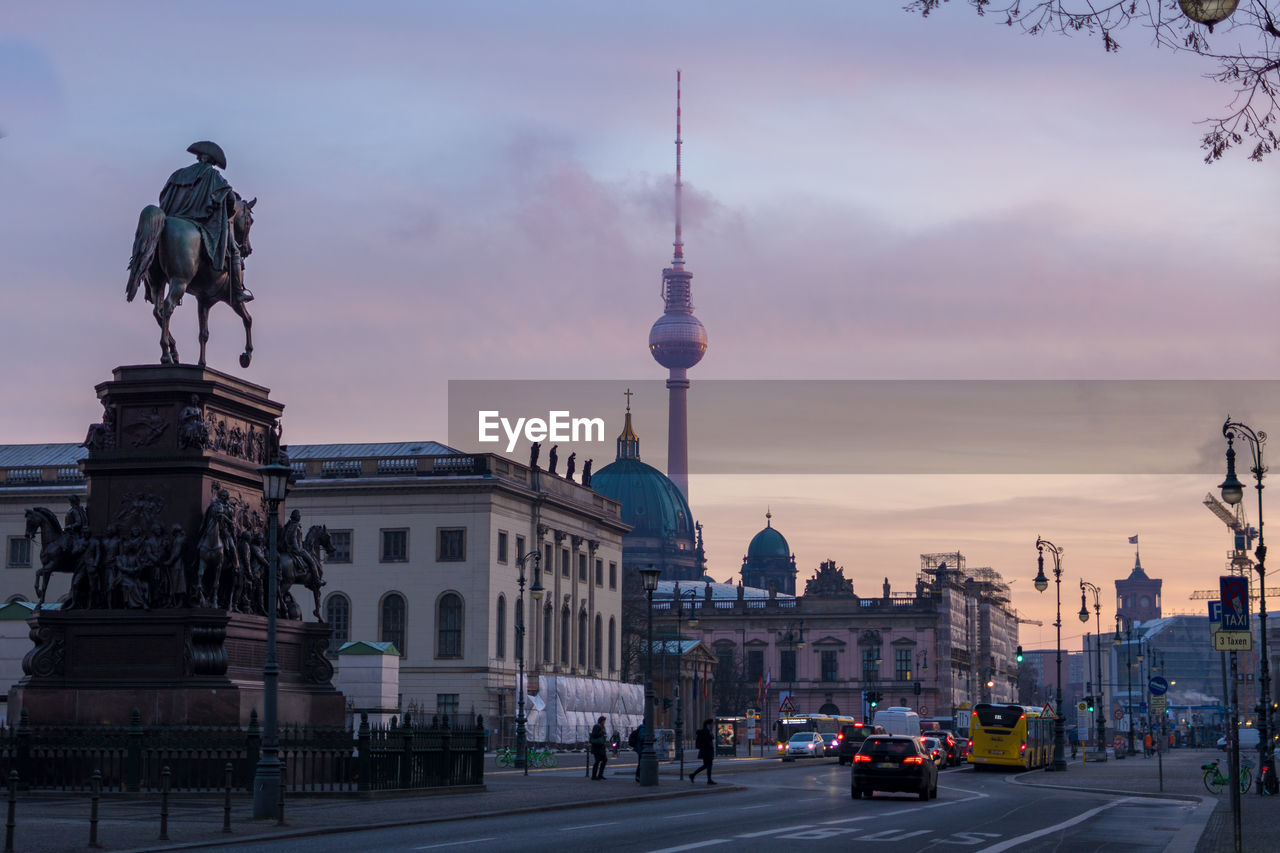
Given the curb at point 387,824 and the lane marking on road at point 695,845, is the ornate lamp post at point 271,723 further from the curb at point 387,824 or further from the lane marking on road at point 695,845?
the lane marking on road at point 695,845

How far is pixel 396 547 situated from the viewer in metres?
104

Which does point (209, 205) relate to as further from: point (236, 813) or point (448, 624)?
point (448, 624)

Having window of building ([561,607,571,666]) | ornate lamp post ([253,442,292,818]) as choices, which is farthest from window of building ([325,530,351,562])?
ornate lamp post ([253,442,292,818])

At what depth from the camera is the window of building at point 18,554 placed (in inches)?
4107

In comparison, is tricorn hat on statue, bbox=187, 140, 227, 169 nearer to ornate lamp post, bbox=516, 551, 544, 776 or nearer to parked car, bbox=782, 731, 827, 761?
ornate lamp post, bbox=516, 551, 544, 776

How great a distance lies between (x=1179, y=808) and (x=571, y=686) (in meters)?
69.6

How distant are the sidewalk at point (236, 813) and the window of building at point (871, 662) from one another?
137m

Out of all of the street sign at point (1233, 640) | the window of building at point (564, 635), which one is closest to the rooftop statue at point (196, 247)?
the street sign at point (1233, 640)

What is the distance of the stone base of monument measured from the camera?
117ft

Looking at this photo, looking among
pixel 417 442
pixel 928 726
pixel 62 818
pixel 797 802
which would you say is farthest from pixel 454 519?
pixel 62 818

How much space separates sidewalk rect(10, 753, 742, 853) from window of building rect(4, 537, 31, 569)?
66.2 meters

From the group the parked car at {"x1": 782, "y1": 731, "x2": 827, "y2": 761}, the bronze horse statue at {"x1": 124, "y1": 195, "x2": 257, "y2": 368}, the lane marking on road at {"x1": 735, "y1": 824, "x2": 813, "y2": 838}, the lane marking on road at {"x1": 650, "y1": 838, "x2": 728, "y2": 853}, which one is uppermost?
the bronze horse statue at {"x1": 124, "y1": 195, "x2": 257, "y2": 368}

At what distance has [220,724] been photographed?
35.6m

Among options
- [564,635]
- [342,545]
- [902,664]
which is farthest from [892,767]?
[902,664]
